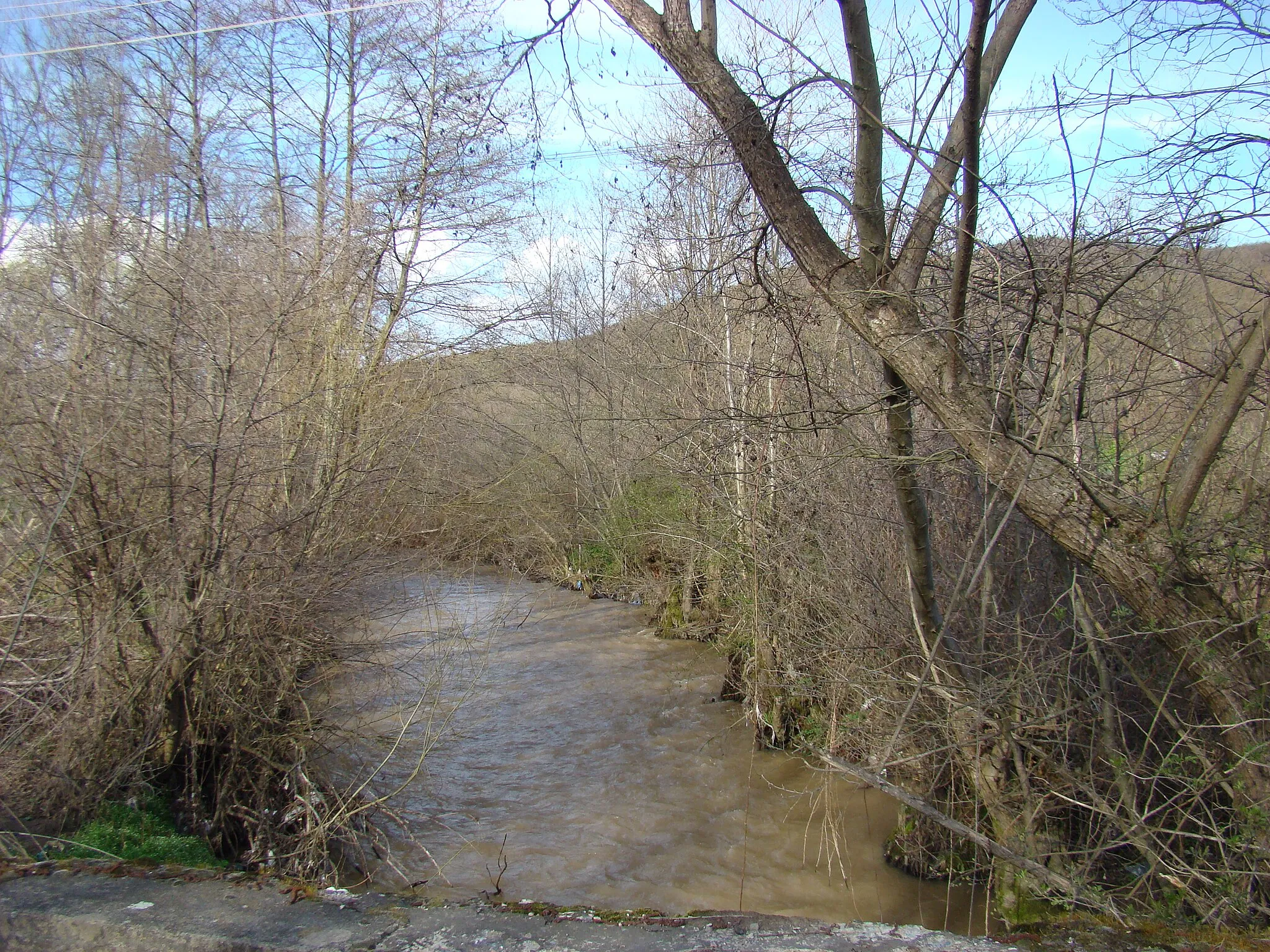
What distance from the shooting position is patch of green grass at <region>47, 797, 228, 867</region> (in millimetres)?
4059

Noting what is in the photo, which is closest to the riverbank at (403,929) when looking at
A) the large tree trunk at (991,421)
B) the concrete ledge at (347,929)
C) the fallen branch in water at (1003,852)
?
the concrete ledge at (347,929)

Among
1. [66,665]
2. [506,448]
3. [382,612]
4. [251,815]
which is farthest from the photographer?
[506,448]

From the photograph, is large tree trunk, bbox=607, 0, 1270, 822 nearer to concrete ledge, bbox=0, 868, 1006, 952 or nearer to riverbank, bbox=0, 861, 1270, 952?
riverbank, bbox=0, 861, 1270, 952

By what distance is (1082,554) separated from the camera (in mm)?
3672

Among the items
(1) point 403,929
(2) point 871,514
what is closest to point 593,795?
(2) point 871,514

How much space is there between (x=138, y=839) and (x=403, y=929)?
8.77 feet

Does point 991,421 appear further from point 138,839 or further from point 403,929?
point 138,839

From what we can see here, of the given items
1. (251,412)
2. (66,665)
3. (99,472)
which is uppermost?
(251,412)

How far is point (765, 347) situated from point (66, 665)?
7.09 m

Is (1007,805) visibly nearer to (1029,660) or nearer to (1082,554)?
(1029,660)

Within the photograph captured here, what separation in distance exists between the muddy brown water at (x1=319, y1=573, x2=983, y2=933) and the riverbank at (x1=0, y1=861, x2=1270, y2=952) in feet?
7.13

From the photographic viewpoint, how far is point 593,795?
706 cm

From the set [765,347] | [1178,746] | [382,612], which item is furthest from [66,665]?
[765,347]

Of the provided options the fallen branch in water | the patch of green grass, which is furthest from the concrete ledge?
the patch of green grass
